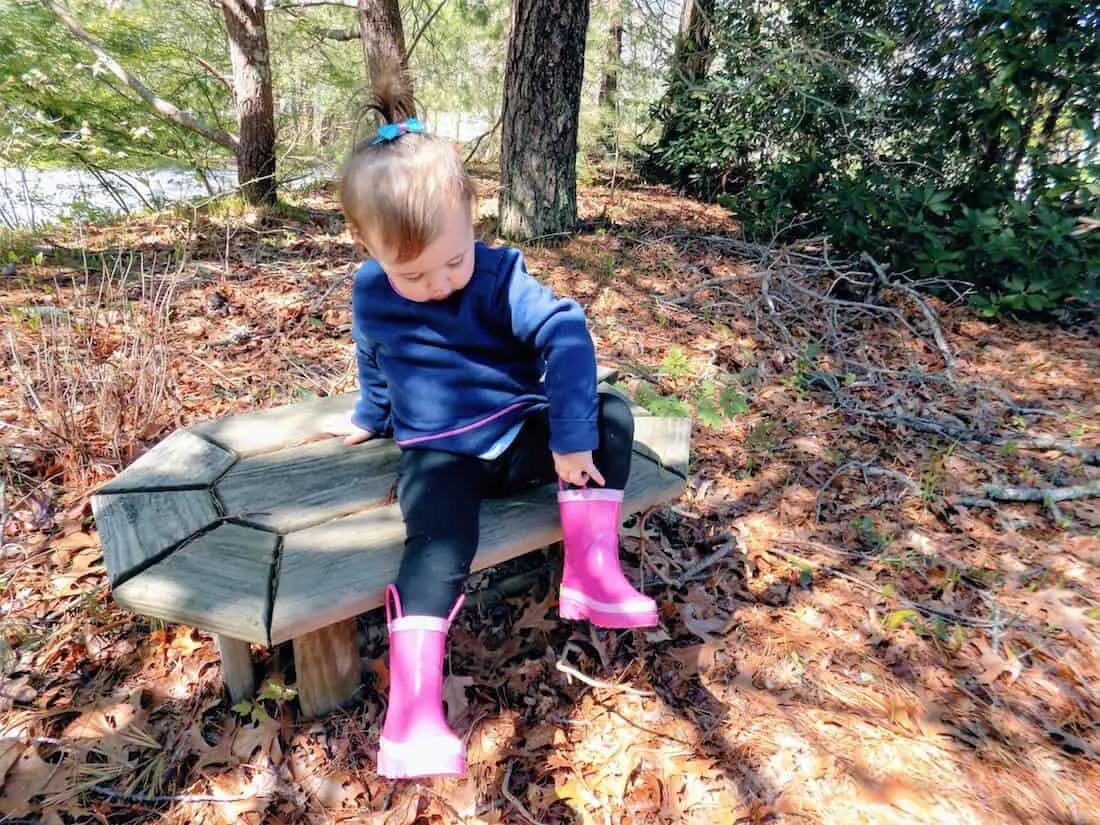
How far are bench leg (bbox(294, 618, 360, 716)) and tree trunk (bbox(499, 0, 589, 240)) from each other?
385cm

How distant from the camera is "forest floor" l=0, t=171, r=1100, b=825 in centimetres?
168

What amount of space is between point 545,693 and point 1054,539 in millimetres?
2362

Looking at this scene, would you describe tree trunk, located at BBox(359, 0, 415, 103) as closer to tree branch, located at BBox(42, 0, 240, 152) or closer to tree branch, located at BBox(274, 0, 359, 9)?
tree branch, located at BBox(274, 0, 359, 9)

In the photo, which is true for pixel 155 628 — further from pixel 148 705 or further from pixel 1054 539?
pixel 1054 539

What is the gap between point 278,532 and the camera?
176 cm

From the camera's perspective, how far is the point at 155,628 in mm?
1998

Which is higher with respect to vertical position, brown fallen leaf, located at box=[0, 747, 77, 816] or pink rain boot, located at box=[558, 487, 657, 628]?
pink rain boot, located at box=[558, 487, 657, 628]

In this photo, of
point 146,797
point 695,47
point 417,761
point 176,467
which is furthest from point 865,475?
point 695,47

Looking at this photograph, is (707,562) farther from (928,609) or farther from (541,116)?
(541,116)

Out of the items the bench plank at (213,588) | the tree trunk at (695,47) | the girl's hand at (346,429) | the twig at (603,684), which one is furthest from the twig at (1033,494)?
the tree trunk at (695,47)

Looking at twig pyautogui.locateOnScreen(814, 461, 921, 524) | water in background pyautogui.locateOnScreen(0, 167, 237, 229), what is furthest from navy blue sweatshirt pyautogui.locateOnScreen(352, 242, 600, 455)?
water in background pyautogui.locateOnScreen(0, 167, 237, 229)

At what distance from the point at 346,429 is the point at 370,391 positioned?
0.20m

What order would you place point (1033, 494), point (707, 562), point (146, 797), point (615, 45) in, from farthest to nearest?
point (615, 45) → point (1033, 494) → point (707, 562) → point (146, 797)

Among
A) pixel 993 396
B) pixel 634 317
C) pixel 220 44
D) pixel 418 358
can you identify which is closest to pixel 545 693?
pixel 418 358
